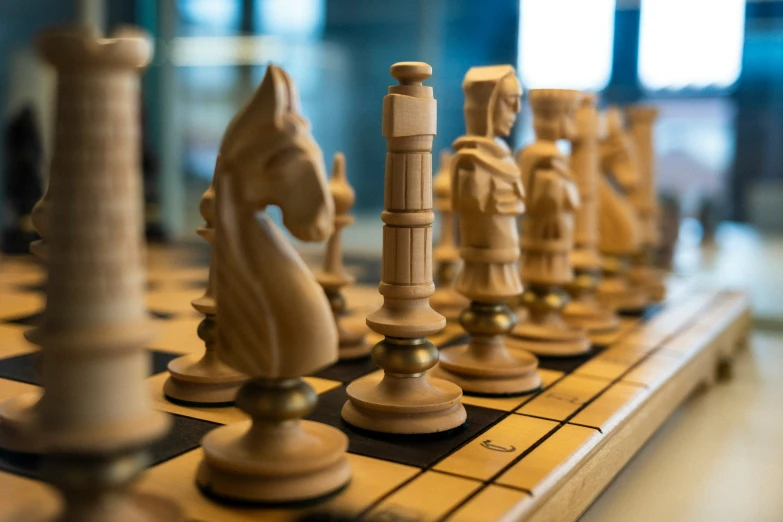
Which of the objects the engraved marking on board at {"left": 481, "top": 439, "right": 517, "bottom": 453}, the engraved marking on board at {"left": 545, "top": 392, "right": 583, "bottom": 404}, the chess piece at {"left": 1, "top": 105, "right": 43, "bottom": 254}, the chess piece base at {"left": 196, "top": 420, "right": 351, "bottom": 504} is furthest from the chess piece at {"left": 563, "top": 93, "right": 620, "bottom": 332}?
the chess piece at {"left": 1, "top": 105, "right": 43, "bottom": 254}

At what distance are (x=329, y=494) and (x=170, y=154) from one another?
3.40 meters

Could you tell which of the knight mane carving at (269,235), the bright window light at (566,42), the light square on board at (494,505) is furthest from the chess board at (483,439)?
the bright window light at (566,42)

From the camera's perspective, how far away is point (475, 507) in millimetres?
841

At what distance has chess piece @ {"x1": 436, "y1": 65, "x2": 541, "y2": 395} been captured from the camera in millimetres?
1250

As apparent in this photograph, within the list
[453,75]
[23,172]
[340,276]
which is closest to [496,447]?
[340,276]

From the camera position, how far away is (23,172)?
103 inches

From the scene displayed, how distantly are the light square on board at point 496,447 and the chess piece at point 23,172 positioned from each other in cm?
203

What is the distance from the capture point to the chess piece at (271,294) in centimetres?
81

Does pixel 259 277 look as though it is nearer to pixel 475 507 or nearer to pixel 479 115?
pixel 475 507

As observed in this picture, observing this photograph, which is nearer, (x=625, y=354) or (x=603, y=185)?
(x=625, y=354)

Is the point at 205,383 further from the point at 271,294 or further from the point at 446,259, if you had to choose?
the point at 446,259

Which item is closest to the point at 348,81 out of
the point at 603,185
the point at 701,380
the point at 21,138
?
the point at 21,138

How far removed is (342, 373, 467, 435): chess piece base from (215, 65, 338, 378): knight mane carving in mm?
247

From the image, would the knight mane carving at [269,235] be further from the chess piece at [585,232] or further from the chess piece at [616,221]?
the chess piece at [616,221]
